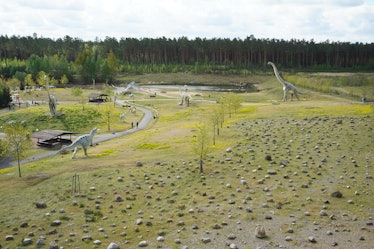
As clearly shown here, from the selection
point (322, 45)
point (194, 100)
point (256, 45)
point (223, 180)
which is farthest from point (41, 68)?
point (223, 180)

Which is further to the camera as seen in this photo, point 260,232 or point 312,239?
point 260,232

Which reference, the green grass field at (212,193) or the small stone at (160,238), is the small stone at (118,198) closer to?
the green grass field at (212,193)

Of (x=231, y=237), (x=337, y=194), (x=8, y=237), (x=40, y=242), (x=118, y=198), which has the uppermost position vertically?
(x=337, y=194)

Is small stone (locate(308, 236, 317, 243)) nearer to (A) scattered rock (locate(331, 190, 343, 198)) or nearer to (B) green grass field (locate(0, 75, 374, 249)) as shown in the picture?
(B) green grass field (locate(0, 75, 374, 249))

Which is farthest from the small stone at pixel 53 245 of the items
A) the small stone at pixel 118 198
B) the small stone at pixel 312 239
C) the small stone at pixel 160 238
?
the small stone at pixel 312 239

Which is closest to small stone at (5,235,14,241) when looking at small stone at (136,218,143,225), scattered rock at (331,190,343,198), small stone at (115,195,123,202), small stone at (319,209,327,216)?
small stone at (136,218,143,225)

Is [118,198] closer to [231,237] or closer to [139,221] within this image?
[139,221]

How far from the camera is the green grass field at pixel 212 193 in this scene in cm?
2088

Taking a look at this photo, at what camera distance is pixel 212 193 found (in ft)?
88.6

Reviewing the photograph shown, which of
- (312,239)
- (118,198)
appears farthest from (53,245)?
(312,239)

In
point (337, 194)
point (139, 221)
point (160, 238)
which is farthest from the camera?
point (337, 194)

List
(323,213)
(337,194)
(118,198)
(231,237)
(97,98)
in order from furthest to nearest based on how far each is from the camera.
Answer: (97,98), (118,198), (337,194), (323,213), (231,237)

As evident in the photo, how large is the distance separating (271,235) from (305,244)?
5.67 ft

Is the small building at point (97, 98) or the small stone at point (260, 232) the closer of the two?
the small stone at point (260, 232)
